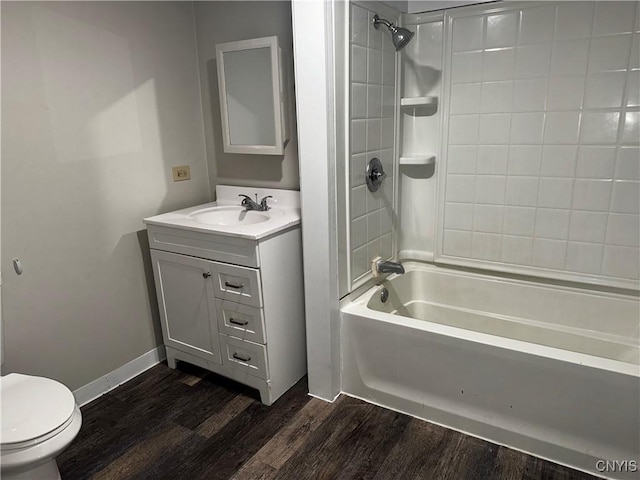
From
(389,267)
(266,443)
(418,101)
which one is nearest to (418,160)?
(418,101)

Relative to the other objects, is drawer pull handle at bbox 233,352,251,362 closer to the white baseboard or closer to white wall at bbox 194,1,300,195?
the white baseboard

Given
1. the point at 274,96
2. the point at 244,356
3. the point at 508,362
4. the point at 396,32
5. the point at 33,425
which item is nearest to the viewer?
Result: the point at 33,425

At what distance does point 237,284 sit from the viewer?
2.07 meters

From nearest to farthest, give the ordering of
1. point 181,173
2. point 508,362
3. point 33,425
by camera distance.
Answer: point 33,425 → point 508,362 → point 181,173

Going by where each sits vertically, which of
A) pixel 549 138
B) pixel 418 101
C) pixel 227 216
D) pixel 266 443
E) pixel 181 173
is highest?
pixel 418 101

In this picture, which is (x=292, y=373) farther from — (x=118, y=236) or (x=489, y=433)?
(x=118, y=236)

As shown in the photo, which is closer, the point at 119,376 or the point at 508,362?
the point at 508,362

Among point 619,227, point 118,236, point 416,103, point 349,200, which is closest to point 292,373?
point 349,200

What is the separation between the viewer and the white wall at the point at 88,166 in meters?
1.86

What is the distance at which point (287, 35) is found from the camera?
7.46 ft

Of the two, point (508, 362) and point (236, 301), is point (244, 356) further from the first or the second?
point (508, 362)

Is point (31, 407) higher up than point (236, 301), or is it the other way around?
point (236, 301)

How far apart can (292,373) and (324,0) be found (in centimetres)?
172

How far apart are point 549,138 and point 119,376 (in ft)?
8.10
